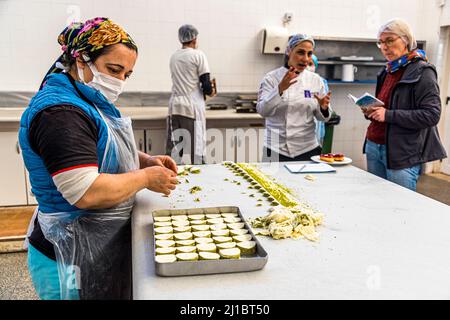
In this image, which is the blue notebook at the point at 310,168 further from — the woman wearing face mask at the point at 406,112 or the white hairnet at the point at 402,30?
the white hairnet at the point at 402,30

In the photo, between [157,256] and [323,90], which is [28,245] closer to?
[157,256]

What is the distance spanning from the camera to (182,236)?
52.6 inches

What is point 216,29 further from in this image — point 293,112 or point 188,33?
point 293,112

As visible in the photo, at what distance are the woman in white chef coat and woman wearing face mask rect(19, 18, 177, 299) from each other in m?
1.50

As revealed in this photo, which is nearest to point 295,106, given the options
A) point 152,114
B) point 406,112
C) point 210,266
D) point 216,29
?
point 406,112

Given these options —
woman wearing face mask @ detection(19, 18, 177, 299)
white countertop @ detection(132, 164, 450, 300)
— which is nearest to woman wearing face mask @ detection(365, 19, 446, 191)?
white countertop @ detection(132, 164, 450, 300)

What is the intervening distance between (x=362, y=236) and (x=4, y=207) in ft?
12.0

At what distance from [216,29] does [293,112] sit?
7.95 feet

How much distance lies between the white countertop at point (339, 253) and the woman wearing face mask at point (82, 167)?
181 millimetres

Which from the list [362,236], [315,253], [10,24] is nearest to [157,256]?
[315,253]

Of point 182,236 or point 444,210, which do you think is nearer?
point 182,236

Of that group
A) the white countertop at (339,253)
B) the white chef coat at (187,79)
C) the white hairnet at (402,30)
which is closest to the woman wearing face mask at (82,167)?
the white countertop at (339,253)

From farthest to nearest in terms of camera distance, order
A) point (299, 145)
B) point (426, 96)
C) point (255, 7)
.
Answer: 1. point (255, 7)
2. point (299, 145)
3. point (426, 96)

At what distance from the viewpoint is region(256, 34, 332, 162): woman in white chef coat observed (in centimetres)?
280
